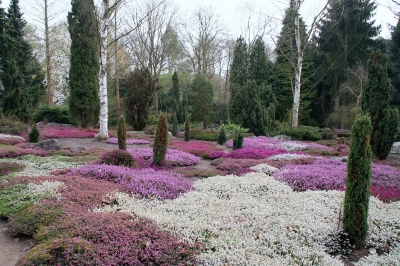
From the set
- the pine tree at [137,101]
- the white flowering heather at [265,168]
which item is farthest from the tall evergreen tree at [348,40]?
the white flowering heather at [265,168]

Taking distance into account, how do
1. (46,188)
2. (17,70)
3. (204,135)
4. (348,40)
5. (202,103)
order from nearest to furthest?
(46,188) → (204,135) → (17,70) → (202,103) → (348,40)

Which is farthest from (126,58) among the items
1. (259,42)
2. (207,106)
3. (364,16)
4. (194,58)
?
(364,16)

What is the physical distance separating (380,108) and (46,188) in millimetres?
11421

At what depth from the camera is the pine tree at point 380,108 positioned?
1078cm

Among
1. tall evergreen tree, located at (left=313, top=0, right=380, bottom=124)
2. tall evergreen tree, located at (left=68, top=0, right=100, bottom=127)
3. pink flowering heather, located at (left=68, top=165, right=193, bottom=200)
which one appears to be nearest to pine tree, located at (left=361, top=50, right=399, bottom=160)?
pink flowering heather, located at (left=68, top=165, right=193, bottom=200)

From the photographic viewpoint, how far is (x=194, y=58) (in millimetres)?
40469

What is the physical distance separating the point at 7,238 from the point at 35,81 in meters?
32.0

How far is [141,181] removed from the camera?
6664mm

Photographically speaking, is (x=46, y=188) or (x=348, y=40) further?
(x=348, y=40)

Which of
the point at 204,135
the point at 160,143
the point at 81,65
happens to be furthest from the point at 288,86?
the point at 160,143

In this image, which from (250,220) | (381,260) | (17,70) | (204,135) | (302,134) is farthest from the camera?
(17,70)

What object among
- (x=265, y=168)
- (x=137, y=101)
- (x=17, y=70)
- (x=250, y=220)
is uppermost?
(x=17, y=70)

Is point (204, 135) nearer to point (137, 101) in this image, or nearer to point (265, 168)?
point (137, 101)

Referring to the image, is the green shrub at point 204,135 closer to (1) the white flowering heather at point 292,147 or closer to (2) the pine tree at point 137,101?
(2) the pine tree at point 137,101
